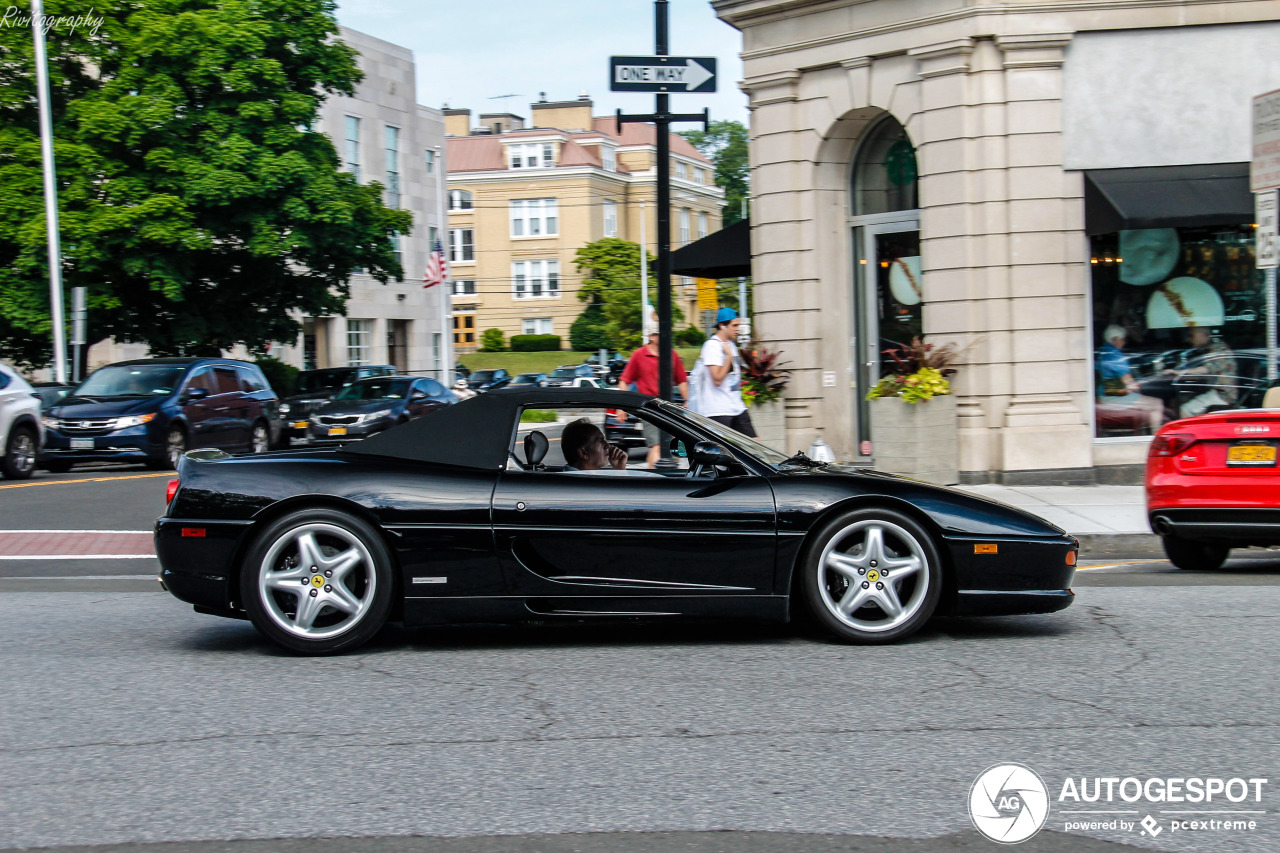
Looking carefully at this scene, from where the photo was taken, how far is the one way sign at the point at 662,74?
10.8m

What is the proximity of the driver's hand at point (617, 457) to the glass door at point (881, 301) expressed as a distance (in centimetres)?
913

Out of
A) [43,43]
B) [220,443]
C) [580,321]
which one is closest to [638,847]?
[220,443]

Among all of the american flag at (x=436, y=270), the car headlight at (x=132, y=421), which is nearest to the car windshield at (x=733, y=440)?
the car headlight at (x=132, y=421)

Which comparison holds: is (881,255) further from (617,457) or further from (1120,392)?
(617,457)

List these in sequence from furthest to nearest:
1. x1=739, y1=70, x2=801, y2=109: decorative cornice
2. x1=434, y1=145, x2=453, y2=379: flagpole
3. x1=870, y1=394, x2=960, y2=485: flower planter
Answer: x1=434, y1=145, x2=453, y2=379: flagpole < x1=739, y1=70, x2=801, y2=109: decorative cornice < x1=870, y1=394, x2=960, y2=485: flower planter

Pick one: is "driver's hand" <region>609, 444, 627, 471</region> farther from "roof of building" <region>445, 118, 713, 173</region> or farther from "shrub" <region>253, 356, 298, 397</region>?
"roof of building" <region>445, 118, 713, 173</region>

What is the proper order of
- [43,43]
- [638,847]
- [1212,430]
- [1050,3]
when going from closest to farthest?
[638,847] < [1212,430] < [1050,3] < [43,43]

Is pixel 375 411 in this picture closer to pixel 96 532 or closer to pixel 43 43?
pixel 43 43

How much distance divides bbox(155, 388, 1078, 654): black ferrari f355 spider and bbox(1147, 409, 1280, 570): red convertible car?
270 cm

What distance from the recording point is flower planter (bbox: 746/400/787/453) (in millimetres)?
15794

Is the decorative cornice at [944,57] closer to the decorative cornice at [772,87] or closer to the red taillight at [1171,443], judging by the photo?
the decorative cornice at [772,87]

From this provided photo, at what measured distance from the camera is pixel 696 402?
1232cm

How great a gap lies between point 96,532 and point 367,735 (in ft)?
26.0

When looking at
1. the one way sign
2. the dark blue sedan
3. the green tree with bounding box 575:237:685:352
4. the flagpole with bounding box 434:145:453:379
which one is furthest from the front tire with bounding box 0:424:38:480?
the green tree with bounding box 575:237:685:352
